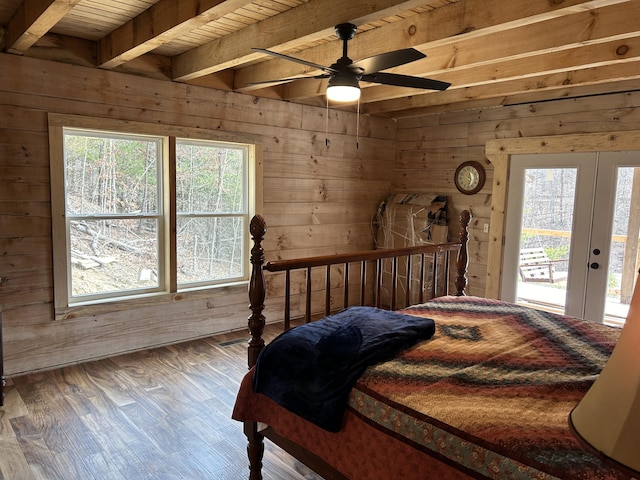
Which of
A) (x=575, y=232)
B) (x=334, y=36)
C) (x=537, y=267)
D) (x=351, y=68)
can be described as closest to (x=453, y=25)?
(x=351, y=68)

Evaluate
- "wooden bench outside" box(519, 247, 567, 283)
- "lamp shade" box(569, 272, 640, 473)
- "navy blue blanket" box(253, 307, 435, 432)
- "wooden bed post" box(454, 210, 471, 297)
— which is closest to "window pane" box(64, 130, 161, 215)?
"navy blue blanket" box(253, 307, 435, 432)

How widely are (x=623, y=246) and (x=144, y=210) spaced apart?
13.9 ft

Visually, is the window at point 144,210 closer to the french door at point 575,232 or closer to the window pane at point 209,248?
the window pane at point 209,248

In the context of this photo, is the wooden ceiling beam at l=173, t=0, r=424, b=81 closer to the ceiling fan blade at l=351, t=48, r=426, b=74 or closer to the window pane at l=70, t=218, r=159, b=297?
the ceiling fan blade at l=351, t=48, r=426, b=74

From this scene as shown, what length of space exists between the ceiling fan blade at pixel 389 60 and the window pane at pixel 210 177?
230cm

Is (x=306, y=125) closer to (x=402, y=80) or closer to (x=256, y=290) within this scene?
(x=402, y=80)

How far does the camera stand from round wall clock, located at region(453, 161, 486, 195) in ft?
16.4

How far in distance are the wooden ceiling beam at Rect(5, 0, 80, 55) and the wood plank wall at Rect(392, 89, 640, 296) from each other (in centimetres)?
402

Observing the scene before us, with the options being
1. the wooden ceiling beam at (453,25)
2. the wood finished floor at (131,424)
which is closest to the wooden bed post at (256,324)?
the wood finished floor at (131,424)

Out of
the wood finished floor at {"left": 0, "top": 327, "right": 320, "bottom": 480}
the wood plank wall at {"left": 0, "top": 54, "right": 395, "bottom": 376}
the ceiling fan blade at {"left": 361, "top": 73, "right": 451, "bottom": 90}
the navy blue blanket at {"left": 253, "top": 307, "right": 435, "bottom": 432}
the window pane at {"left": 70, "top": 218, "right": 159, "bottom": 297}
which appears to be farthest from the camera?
the window pane at {"left": 70, "top": 218, "right": 159, "bottom": 297}

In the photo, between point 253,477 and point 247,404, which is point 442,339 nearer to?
point 247,404

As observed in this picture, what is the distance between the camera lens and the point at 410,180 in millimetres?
5781

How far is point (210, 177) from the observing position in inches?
175

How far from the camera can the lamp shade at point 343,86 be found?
247cm
